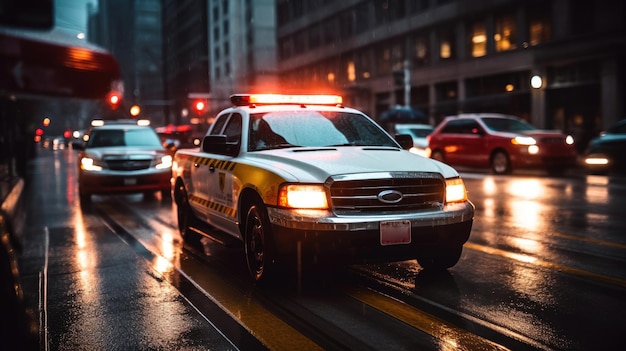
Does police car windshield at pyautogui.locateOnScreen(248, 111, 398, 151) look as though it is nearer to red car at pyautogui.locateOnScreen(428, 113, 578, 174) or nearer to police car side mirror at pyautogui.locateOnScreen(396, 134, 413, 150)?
police car side mirror at pyautogui.locateOnScreen(396, 134, 413, 150)

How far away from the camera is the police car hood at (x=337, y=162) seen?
5.59 m

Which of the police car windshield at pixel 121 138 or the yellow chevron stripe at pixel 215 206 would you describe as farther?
the police car windshield at pixel 121 138

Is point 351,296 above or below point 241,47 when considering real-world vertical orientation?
below

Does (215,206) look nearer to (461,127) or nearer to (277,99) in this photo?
(277,99)

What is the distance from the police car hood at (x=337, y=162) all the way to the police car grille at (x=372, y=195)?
0.10 metres

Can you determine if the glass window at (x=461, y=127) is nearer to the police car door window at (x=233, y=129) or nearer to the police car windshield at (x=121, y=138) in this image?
the police car windshield at (x=121, y=138)

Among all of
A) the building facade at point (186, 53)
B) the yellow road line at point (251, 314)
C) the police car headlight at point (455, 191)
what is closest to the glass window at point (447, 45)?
the police car headlight at point (455, 191)

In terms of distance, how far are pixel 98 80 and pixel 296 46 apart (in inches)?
2475

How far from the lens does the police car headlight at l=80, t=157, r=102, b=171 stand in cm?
1388

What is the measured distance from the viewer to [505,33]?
36750 mm

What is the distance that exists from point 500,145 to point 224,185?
45.5 ft

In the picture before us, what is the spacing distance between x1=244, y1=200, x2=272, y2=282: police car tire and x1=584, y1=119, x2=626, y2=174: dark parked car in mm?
14095

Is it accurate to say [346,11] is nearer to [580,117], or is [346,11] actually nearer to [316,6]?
[316,6]

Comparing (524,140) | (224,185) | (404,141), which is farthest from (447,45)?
(224,185)
